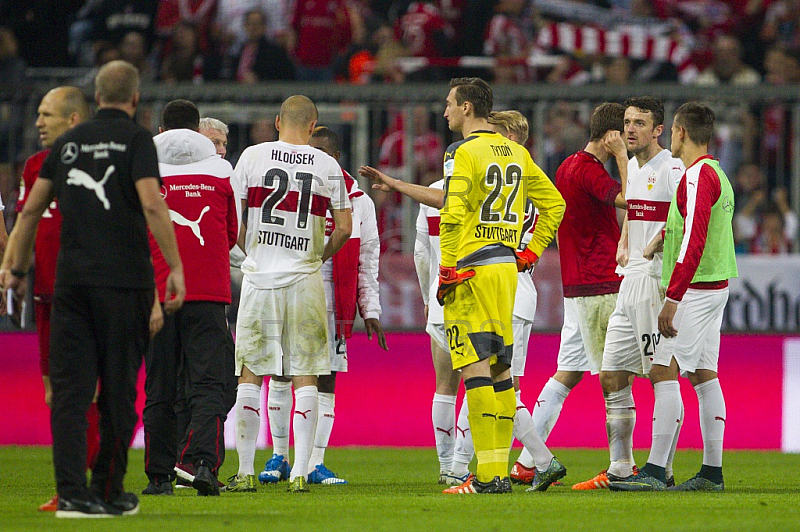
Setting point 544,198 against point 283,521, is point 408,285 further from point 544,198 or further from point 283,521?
point 283,521

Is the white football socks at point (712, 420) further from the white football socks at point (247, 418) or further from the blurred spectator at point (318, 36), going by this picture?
the blurred spectator at point (318, 36)

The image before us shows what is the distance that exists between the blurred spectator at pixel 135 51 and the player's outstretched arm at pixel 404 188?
9.35 m

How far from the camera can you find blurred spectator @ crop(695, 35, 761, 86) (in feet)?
51.5

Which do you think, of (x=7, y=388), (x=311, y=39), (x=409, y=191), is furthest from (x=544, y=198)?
(x=311, y=39)

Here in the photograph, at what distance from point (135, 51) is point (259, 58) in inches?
67.8

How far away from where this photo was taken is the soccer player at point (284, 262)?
7.73m

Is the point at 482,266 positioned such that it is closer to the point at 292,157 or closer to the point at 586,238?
the point at 586,238

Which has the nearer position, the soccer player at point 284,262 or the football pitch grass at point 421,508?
the football pitch grass at point 421,508

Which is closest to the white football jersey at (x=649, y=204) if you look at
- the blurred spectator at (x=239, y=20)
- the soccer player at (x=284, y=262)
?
the soccer player at (x=284, y=262)

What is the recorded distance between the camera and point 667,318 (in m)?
7.44

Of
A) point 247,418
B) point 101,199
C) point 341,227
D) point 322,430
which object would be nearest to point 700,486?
point 322,430

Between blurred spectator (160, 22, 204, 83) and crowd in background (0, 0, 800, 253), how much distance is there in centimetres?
2

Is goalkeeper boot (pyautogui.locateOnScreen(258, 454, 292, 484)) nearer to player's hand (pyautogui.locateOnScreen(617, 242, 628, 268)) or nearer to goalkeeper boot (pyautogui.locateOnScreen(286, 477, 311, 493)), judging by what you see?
goalkeeper boot (pyautogui.locateOnScreen(286, 477, 311, 493))

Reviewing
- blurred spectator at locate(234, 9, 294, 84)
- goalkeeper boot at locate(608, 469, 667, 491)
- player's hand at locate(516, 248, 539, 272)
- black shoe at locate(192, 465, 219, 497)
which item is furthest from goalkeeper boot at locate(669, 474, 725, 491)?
blurred spectator at locate(234, 9, 294, 84)
